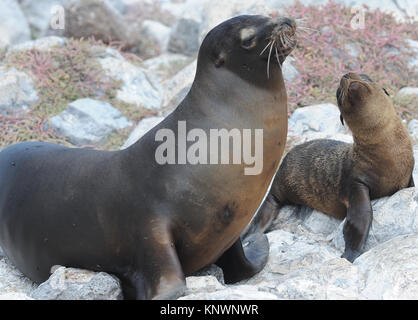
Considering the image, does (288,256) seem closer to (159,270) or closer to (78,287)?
(159,270)

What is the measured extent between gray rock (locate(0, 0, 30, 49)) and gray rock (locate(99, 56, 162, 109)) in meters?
4.48

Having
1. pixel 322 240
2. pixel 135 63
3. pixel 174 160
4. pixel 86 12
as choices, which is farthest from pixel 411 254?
pixel 86 12

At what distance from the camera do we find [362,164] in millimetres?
5418

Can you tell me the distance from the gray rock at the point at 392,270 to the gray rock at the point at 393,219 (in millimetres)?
928

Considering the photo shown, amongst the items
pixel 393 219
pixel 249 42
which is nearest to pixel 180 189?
pixel 249 42

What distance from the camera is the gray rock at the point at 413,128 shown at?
23.7ft

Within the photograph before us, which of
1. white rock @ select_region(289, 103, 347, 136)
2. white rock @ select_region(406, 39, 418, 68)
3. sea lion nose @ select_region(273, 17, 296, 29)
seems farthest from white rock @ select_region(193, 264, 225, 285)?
white rock @ select_region(406, 39, 418, 68)

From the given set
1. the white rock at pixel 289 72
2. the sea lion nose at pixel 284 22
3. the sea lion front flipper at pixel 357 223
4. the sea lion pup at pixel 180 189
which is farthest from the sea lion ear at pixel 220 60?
the white rock at pixel 289 72

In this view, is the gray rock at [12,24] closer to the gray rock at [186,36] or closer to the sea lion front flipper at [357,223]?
the gray rock at [186,36]

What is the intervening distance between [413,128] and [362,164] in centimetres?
234

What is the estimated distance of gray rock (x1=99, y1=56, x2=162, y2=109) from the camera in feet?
31.6

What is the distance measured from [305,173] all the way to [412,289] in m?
3.07

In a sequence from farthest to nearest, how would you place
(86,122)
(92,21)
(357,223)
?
1. (92,21)
2. (86,122)
3. (357,223)
